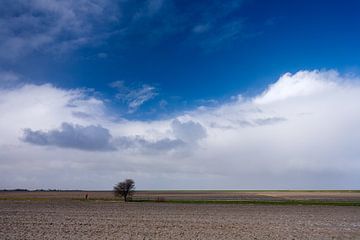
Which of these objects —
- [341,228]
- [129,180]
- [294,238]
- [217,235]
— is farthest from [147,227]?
[129,180]

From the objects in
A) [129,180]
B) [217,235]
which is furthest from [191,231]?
[129,180]

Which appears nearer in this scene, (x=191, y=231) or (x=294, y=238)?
(x=294, y=238)

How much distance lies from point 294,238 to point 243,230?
15.2 feet

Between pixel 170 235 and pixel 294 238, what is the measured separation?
7.18 metres

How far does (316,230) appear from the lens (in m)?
29.3

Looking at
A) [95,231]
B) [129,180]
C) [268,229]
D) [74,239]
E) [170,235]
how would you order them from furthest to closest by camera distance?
[129,180], [268,229], [95,231], [170,235], [74,239]

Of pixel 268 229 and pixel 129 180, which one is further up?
pixel 129 180

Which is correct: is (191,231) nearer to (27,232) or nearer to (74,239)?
(74,239)

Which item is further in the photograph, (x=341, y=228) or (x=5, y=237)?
(x=341, y=228)

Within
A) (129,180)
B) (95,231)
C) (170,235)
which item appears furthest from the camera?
(129,180)

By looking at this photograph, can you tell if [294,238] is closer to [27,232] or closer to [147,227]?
[147,227]

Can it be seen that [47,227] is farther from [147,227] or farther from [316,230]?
[316,230]

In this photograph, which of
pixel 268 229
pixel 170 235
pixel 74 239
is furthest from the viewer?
pixel 268 229

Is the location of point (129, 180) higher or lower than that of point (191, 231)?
higher
